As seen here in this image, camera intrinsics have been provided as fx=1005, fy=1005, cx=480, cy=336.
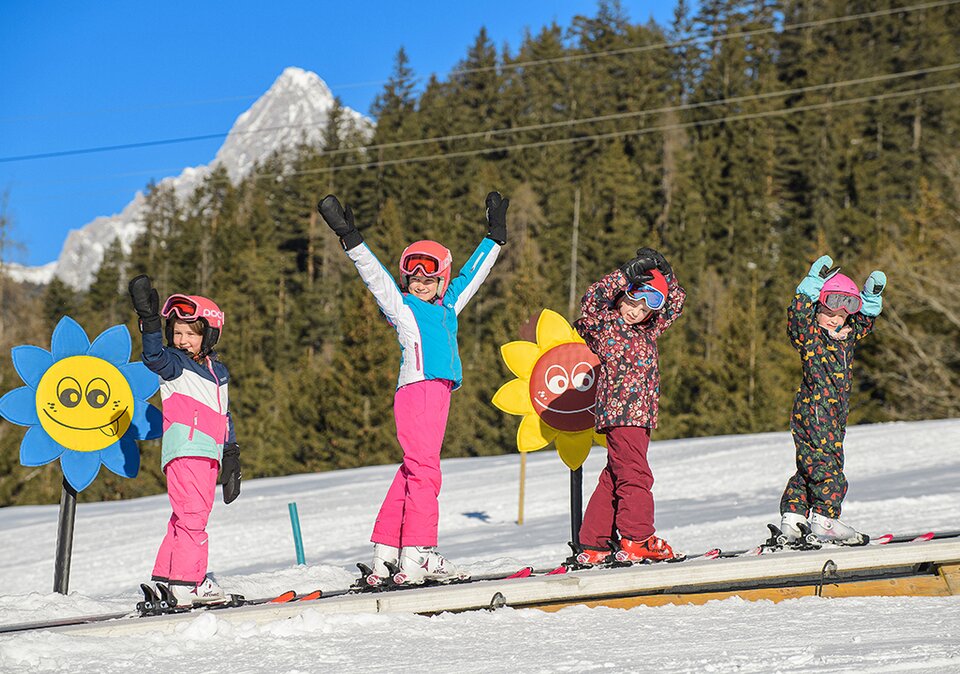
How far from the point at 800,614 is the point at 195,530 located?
297 centimetres

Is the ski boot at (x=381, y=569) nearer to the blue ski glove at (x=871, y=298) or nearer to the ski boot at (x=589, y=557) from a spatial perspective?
the ski boot at (x=589, y=557)

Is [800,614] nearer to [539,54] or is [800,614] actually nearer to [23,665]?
[23,665]

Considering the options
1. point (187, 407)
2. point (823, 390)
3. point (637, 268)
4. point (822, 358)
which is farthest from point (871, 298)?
point (187, 407)

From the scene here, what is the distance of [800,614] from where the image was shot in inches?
180

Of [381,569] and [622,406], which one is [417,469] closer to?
[381,569]

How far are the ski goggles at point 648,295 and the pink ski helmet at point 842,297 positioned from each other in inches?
41.6

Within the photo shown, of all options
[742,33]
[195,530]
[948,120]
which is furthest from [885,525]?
[742,33]

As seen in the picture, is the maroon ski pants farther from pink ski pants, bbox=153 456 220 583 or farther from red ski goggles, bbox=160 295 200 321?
red ski goggles, bbox=160 295 200 321

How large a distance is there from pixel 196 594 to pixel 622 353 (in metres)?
2.67

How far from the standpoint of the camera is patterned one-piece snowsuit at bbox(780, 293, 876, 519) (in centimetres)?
602

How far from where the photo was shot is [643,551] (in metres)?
5.57

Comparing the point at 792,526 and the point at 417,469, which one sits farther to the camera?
the point at 792,526

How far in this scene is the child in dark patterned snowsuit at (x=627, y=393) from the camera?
5.64m

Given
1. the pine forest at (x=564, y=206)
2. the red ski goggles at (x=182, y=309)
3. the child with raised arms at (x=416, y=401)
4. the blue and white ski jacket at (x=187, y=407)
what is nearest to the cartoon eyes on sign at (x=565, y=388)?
the child with raised arms at (x=416, y=401)
